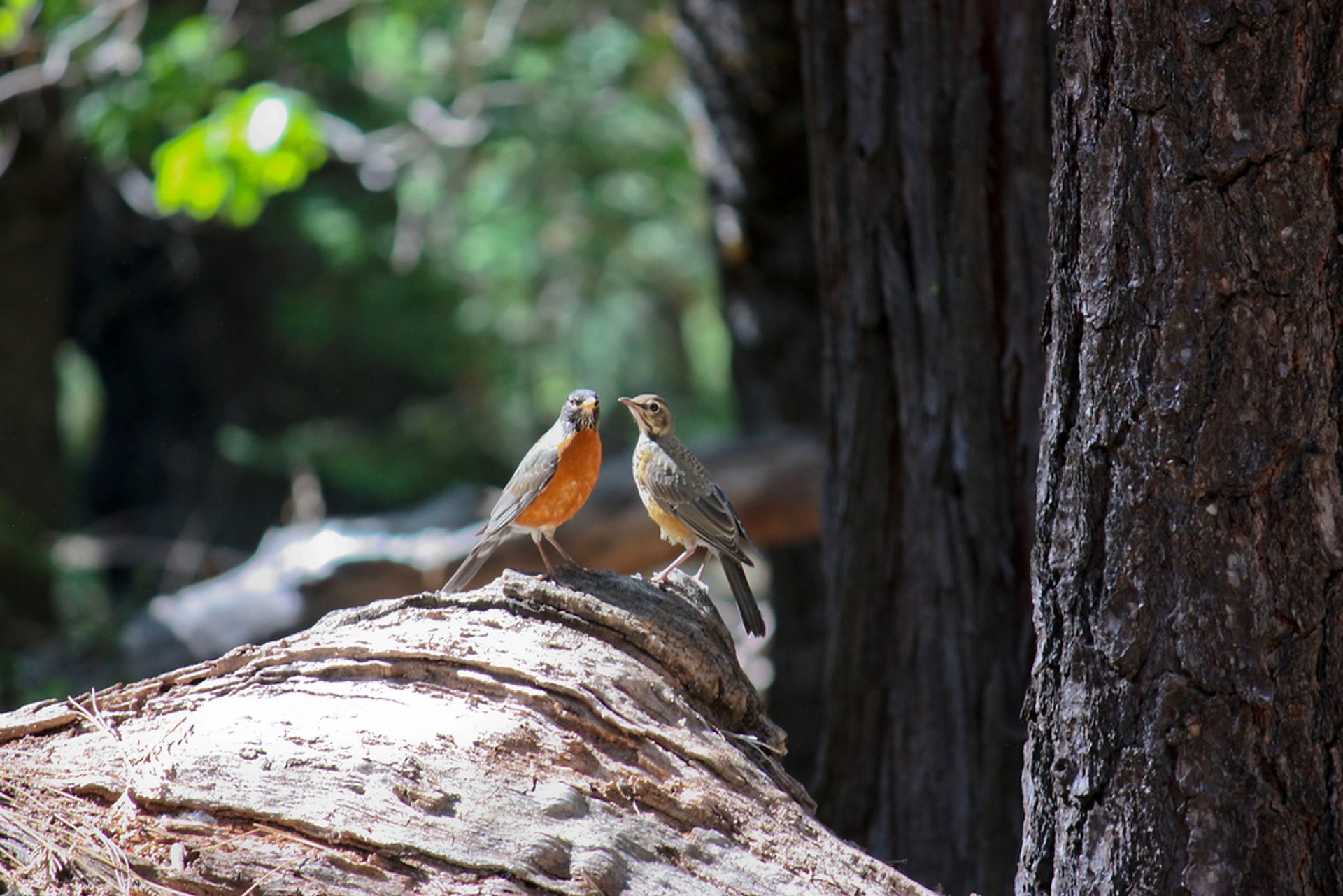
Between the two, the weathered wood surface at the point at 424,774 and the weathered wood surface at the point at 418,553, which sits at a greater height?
the weathered wood surface at the point at 418,553

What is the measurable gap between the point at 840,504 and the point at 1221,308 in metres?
2.01

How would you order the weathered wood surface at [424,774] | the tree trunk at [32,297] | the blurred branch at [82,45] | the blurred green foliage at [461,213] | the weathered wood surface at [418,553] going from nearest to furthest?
the weathered wood surface at [424,774] → the weathered wood surface at [418,553] → the blurred branch at [82,45] → the tree trunk at [32,297] → the blurred green foliage at [461,213]

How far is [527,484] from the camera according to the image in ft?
10.4

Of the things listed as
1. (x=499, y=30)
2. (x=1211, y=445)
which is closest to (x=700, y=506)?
(x=1211, y=445)

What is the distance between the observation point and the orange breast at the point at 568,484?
126 inches

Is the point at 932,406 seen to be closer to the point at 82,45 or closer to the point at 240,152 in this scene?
the point at 240,152

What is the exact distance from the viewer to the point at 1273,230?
1.94 m

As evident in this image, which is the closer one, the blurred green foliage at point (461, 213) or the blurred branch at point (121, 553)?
the blurred branch at point (121, 553)

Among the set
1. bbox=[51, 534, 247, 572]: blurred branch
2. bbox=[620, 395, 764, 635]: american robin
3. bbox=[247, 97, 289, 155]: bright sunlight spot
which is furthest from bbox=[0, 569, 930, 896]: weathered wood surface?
bbox=[51, 534, 247, 572]: blurred branch

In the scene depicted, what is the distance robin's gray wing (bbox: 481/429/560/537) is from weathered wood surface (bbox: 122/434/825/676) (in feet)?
8.16

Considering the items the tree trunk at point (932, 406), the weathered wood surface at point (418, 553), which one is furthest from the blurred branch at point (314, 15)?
the tree trunk at point (932, 406)

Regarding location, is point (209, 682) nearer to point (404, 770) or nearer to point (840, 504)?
point (404, 770)

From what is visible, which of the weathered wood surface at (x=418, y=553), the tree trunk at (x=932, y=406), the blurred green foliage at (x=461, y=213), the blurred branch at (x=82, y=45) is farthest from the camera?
the blurred green foliage at (x=461, y=213)

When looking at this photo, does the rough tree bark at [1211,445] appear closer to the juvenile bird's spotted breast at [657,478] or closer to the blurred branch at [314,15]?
the juvenile bird's spotted breast at [657,478]
